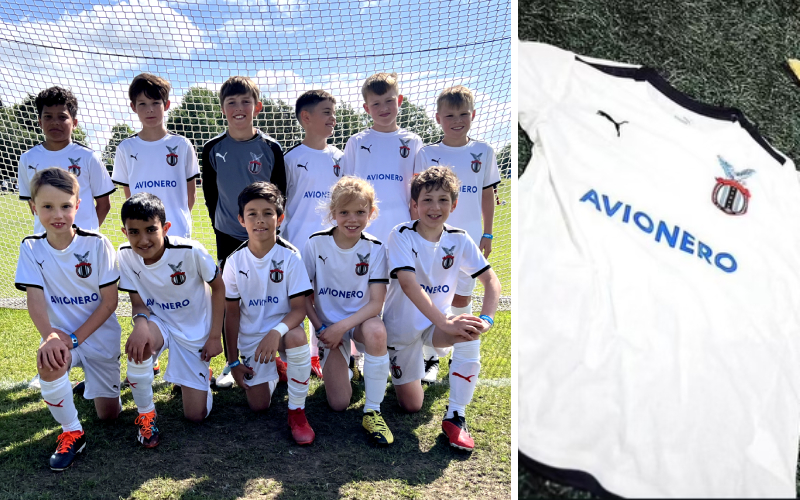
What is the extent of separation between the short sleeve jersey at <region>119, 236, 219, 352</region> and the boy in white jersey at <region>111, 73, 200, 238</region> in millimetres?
427

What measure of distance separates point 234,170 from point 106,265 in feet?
2.05

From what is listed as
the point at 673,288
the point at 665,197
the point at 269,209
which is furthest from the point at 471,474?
the point at 269,209

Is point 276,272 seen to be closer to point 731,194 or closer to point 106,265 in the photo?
point 106,265

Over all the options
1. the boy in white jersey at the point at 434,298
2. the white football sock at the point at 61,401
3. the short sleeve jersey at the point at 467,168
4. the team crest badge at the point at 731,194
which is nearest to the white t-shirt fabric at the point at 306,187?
the short sleeve jersey at the point at 467,168

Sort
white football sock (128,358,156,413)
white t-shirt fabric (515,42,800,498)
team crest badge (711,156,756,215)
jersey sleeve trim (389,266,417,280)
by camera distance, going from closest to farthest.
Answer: white t-shirt fabric (515,42,800,498) → team crest badge (711,156,756,215) → white football sock (128,358,156,413) → jersey sleeve trim (389,266,417,280)

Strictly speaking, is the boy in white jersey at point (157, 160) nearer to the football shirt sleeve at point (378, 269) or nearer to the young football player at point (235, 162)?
the young football player at point (235, 162)

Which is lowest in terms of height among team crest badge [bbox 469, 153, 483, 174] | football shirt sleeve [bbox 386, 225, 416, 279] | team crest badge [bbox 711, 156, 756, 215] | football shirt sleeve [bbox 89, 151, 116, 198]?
football shirt sleeve [bbox 386, 225, 416, 279]

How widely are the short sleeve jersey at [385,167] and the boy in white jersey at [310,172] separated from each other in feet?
0.42

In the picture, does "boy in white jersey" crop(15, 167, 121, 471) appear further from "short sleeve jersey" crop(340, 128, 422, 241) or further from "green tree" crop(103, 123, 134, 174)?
"green tree" crop(103, 123, 134, 174)

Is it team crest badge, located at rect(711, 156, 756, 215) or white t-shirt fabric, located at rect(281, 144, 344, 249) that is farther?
white t-shirt fabric, located at rect(281, 144, 344, 249)

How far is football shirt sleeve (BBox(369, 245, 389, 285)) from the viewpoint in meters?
1.95

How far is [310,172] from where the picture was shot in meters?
2.34

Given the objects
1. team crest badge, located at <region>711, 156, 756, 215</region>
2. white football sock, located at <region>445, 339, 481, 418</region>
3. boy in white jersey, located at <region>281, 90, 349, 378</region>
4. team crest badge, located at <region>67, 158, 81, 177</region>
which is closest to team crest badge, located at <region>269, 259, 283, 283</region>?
boy in white jersey, located at <region>281, 90, 349, 378</region>

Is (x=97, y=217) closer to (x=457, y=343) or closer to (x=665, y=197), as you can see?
(x=457, y=343)
